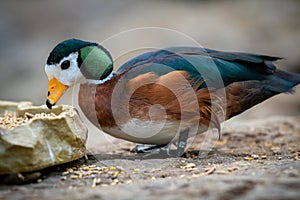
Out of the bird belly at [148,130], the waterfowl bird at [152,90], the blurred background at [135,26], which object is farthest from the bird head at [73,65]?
the blurred background at [135,26]

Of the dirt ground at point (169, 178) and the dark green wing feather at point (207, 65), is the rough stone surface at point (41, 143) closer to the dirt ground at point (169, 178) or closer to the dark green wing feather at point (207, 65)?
the dirt ground at point (169, 178)

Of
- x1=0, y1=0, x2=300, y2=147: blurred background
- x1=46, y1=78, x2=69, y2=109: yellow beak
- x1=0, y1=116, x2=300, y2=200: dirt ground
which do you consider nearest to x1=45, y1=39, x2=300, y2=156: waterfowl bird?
x1=46, y1=78, x2=69, y2=109: yellow beak

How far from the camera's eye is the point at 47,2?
13.8 meters

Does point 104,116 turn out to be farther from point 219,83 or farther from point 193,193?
point 193,193

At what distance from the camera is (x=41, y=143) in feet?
10.1

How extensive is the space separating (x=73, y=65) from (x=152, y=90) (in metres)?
0.69

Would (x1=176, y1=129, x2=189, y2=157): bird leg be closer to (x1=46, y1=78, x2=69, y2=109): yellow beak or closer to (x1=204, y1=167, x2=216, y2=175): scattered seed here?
(x1=204, y1=167, x2=216, y2=175): scattered seed

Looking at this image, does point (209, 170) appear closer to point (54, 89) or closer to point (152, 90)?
point (152, 90)

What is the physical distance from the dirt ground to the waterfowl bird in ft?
0.92

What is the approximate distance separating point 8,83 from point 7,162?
786cm

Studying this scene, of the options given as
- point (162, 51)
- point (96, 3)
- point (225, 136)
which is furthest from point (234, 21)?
point (162, 51)

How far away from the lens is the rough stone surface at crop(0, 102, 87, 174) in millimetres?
2934

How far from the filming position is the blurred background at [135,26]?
984 cm

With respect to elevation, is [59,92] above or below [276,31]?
below
